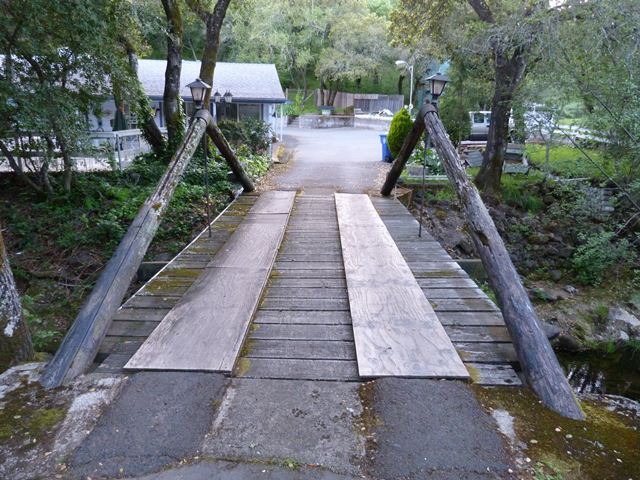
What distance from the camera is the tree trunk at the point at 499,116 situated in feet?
33.4

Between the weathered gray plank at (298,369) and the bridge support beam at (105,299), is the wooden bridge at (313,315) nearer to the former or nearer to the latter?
the weathered gray plank at (298,369)

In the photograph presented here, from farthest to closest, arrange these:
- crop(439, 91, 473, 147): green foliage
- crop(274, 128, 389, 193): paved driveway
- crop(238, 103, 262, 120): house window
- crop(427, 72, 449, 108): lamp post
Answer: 1. crop(238, 103, 262, 120): house window
2. crop(439, 91, 473, 147): green foliage
3. crop(274, 128, 389, 193): paved driveway
4. crop(427, 72, 449, 108): lamp post

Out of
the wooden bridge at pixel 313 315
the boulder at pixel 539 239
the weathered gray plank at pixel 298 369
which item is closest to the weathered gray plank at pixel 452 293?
the wooden bridge at pixel 313 315

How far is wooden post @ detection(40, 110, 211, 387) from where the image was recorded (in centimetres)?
273

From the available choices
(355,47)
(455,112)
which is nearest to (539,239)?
(455,112)

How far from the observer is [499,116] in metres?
11.0

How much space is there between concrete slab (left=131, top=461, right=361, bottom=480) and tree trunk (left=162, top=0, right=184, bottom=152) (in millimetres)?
10361

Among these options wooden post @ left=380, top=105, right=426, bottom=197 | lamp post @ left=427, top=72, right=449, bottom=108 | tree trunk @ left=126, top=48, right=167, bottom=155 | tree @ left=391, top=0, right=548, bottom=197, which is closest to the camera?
lamp post @ left=427, top=72, right=449, bottom=108

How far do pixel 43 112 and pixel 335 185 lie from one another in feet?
19.0

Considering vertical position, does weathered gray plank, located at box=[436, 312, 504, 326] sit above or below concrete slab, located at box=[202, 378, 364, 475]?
above

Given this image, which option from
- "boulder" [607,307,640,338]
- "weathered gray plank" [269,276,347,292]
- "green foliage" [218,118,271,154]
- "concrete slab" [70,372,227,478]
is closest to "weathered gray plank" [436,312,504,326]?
"weathered gray plank" [269,276,347,292]

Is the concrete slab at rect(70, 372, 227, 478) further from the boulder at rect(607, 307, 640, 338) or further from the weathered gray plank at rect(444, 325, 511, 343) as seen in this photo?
the boulder at rect(607, 307, 640, 338)

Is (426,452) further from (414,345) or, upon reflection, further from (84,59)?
(84,59)

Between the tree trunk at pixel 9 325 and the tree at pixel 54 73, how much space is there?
18.0 feet
